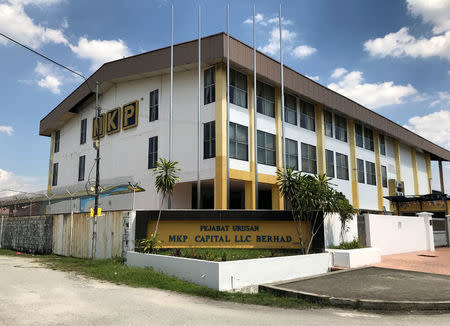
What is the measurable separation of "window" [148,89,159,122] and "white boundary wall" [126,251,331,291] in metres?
12.5

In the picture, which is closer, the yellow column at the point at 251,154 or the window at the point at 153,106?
the yellow column at the point at 251,154

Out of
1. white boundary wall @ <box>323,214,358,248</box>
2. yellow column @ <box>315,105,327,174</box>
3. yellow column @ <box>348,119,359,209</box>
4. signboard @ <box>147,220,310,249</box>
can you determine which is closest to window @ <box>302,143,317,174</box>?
yellow column @ <box>315,105,327,174</box>

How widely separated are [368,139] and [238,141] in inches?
783

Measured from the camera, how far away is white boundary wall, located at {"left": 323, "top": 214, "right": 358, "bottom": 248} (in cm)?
1689

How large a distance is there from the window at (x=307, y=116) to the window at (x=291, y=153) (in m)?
2.12

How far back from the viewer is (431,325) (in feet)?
25.7

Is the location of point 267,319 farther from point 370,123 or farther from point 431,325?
point 370,123

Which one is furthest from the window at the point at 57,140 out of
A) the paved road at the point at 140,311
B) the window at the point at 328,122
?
the paved road at the point at 140,311

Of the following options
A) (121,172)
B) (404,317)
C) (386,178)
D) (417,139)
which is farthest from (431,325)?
(417,139)

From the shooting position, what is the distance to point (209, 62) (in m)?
22.4

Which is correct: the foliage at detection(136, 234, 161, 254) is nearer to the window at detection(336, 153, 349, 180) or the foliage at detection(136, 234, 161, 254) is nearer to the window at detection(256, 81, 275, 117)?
the window at detection(256, 81, 275, 117)

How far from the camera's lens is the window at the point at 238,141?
73.7ft

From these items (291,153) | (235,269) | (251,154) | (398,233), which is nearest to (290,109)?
(291,153)

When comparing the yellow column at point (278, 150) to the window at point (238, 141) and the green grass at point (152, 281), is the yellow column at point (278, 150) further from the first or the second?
the green grass at point (152, 281)
